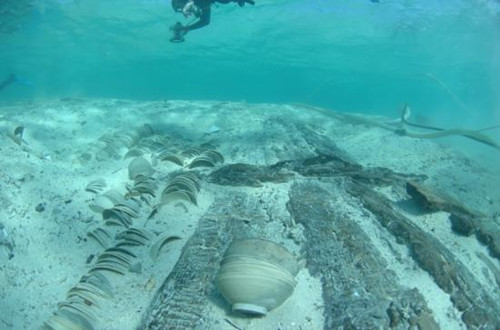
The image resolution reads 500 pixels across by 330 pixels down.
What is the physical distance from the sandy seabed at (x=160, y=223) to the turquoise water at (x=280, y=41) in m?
12.1

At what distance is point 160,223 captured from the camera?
393cm

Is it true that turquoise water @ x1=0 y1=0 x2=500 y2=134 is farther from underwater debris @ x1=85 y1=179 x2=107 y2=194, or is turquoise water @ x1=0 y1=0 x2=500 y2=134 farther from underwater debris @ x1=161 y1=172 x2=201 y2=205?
underwater debris @ x1=161 y1=172 x2=201 y2=205

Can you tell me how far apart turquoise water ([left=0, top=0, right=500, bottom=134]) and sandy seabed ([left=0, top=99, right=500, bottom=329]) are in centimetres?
1211

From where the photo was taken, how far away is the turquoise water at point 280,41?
3067 cm

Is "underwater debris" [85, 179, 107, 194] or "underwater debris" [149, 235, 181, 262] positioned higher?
"underwater debris" [149, 235, 181, 262]

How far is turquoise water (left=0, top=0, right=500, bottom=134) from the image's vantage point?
30672 mm

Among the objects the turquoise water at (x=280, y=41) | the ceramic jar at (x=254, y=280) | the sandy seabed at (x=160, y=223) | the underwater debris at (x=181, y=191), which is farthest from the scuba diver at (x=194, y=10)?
the turquoise water at (x=280, y=41)

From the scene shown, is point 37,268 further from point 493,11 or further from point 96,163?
point 493,11

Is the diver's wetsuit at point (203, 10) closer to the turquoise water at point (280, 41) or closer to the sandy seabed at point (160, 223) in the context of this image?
the sandy seabed at point (160, 223)

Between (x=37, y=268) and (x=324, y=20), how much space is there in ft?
122

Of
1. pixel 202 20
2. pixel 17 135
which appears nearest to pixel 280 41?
pixel 202 20

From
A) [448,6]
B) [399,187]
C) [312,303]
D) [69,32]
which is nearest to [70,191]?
[312,303]

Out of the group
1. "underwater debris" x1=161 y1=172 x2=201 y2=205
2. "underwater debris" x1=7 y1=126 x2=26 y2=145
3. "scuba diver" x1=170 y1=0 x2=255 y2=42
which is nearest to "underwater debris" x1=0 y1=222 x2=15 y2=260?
"underwater debris" x1=161 y1=172 x2=201 y2=205

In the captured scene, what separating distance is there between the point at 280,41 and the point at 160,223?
4434cm
